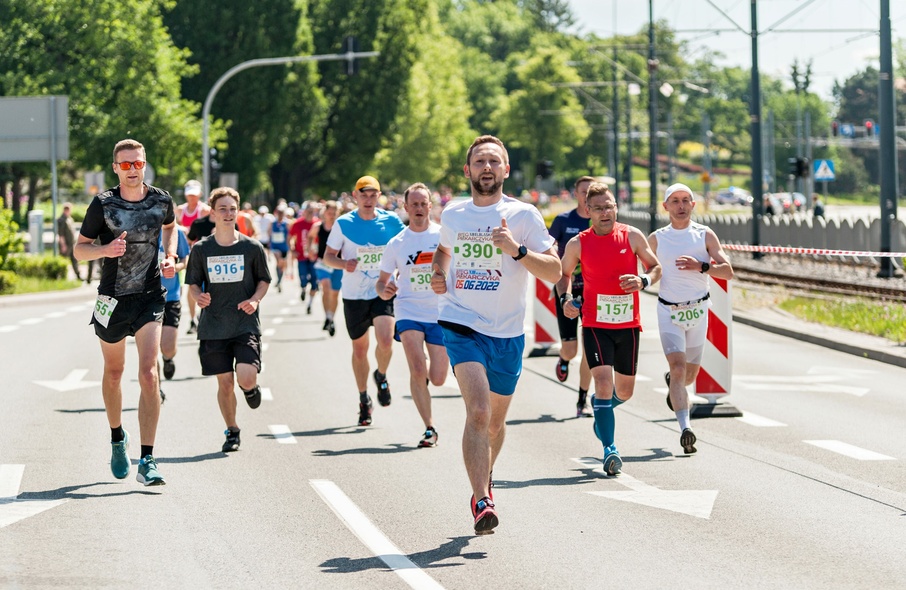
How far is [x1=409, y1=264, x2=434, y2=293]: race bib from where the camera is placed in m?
11.3

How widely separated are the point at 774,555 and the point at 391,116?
65331 millimetres

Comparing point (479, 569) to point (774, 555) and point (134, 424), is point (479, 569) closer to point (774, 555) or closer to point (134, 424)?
point (774, 555)

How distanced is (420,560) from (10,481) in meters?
3.38

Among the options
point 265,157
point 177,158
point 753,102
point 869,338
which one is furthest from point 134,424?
point 265,157

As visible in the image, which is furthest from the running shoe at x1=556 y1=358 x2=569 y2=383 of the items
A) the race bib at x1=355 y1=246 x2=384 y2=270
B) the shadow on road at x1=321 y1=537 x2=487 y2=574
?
the shadow on road at x1=321 y1=537 x2=487 y2=574

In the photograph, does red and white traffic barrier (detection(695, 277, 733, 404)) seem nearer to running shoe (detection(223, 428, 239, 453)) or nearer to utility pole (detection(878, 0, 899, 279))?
running shoe (detection(223, 428, 239, 453))

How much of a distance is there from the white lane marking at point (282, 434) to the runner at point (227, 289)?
67 centimetres

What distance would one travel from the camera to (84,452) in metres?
10.8

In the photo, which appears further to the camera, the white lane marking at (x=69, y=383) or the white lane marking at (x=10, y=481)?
the white lane marking at (x=69, y=383)

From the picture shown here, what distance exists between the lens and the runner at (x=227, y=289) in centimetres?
1069

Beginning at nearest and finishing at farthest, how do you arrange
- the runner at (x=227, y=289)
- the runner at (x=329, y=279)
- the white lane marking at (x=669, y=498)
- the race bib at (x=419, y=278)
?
the white lane marking at (x=669, y=498)
the runner at (x=227, y=289)
the race bib at (x=419, y=278)
the runner at (x=329, y=279)

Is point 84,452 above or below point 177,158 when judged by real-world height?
below

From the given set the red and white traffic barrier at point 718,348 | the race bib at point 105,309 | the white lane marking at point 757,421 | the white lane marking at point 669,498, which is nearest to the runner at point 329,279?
the red and white traffic barrier at point 718,348

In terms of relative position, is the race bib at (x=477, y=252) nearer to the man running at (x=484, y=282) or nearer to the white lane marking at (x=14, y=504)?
the man running at (x=484, y=282)
